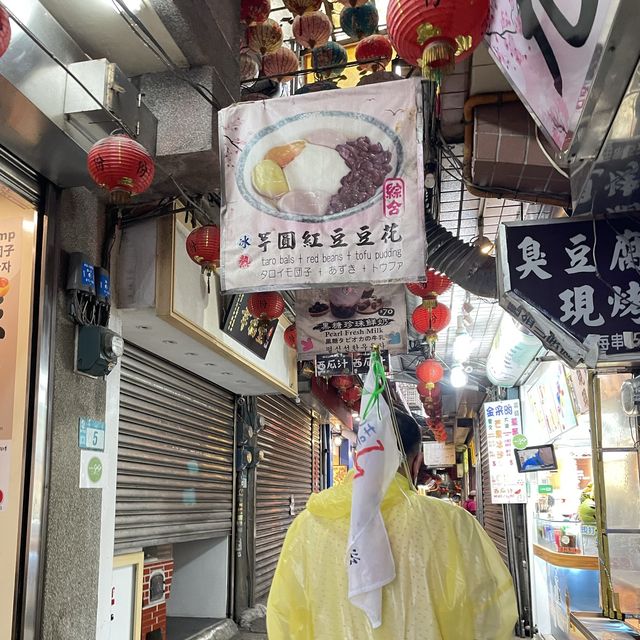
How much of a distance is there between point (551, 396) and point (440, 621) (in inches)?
333

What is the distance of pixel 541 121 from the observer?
3000mm

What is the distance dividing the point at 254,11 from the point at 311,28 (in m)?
0.55

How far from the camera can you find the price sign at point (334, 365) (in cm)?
838

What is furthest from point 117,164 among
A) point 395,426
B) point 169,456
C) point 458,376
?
point 458,376

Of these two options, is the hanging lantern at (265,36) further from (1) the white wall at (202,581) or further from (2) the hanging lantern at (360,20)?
(1) the white wall at (202,581)

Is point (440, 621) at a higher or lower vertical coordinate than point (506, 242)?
lower

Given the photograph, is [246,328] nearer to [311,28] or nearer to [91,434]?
→ [91,434]

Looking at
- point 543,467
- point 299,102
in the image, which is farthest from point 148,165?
point 543,467

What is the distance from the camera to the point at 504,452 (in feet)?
47.1

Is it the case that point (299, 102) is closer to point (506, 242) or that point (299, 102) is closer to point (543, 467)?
point (506, 242)

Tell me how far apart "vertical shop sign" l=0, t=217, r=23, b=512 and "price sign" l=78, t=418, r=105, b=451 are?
565 millimetres

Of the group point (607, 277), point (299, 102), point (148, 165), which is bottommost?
point (607, 277)

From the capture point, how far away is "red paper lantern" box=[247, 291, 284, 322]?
7.53 metres

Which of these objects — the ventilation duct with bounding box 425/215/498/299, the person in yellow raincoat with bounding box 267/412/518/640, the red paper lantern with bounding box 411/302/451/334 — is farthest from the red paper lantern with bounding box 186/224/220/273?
the red paper lantern with bounding box 411/302/451/334
